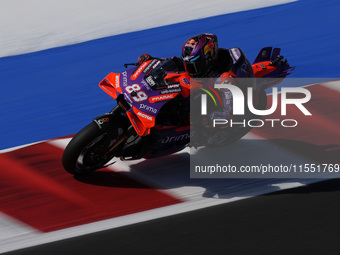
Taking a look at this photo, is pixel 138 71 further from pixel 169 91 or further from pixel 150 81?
pixel 169 91

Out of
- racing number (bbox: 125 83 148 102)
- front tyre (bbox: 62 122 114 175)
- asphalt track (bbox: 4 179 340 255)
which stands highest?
racing number (bbox: 125 83 148 102)

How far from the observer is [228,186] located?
6.47 metres

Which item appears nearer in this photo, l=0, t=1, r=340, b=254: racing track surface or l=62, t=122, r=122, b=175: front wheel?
l=0, t=1, r=340, b=254: racing track surface

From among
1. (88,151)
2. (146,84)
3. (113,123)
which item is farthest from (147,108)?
(88,151)

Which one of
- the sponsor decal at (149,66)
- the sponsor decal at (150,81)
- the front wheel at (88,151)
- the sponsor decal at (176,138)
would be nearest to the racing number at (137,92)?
the sponsor decal at (150,81)

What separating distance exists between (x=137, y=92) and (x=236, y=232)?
1.57m

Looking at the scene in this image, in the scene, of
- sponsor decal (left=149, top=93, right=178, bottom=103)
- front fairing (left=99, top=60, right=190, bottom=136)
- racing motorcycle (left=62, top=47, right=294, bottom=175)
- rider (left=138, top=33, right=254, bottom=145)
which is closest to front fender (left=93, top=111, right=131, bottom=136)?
racing motorcycle (left=62, top=47, right=294, bottom=175)

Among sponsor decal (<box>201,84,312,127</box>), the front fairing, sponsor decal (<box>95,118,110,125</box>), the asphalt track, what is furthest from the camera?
sponsor decal (<box>201,84,312,127</box>)

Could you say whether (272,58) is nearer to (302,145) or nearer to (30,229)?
(302,145)

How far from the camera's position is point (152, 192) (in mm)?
6383

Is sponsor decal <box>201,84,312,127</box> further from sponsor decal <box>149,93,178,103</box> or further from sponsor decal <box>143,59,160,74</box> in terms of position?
sponsor decal <box>143,59,160,74</box>

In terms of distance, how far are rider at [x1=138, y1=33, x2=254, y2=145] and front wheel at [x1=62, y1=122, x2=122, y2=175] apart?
32.5 inches

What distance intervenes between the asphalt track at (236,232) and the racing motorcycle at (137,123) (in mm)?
879

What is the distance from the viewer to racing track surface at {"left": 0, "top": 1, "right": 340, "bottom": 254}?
5367 millimetres
